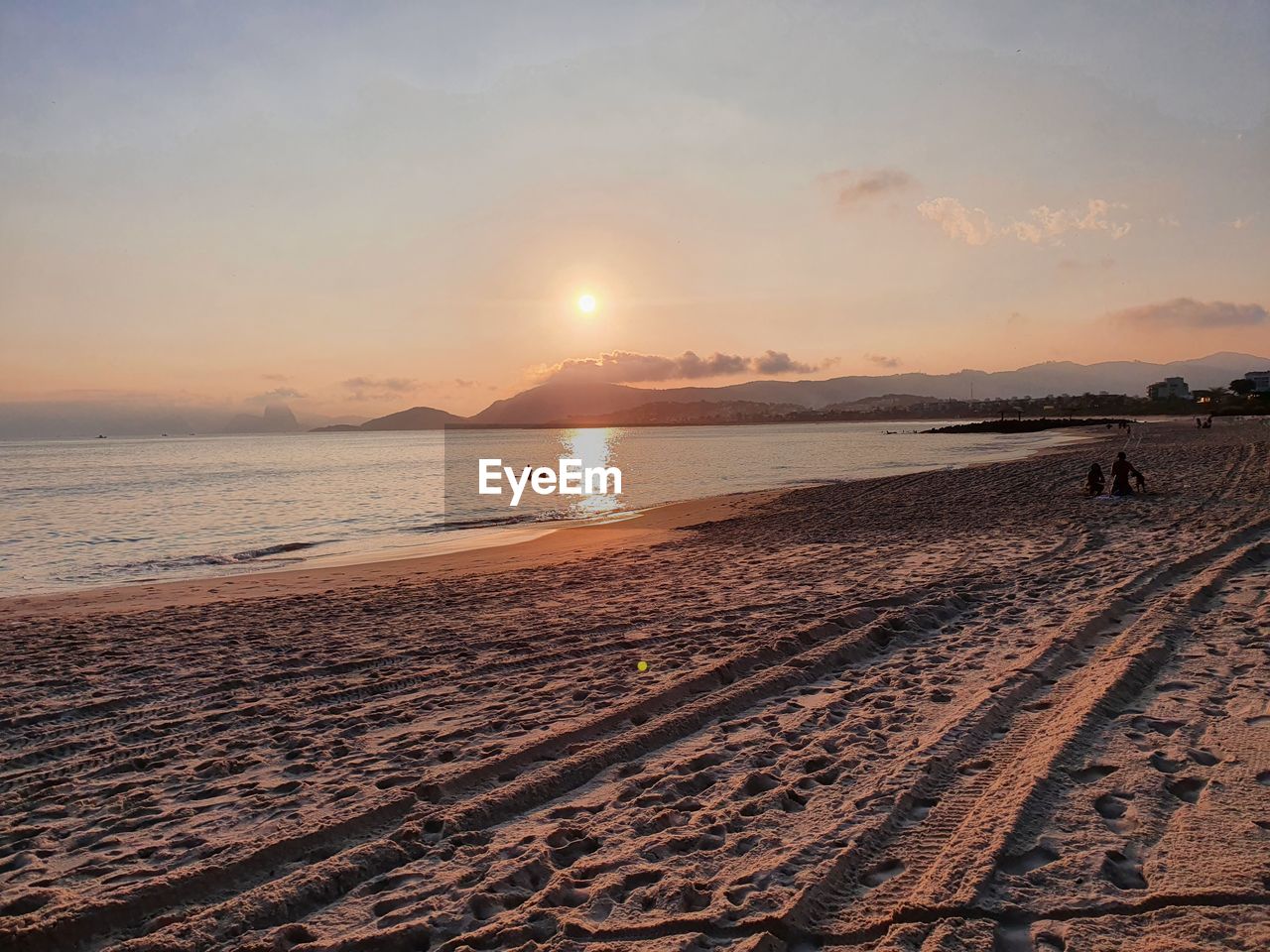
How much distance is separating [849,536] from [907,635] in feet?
27.0

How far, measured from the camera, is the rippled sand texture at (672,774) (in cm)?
369

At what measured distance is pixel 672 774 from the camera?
522 centimetres

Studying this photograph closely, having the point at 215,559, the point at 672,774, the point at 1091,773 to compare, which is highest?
the point at 1091,773

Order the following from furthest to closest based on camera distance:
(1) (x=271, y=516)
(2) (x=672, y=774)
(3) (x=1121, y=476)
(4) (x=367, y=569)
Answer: (1) (x=271, y=516) < (3) (x=1121, y=476) < (4) (x=367, y=569) < (2) (x=672, y=774)

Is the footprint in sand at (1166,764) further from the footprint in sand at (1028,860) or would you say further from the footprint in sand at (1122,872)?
the footprint in sand at (1028,860)

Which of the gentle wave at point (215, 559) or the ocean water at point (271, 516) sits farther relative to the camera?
the ocean water at point (271, 516)

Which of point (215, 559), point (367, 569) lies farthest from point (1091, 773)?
point (215, 559)

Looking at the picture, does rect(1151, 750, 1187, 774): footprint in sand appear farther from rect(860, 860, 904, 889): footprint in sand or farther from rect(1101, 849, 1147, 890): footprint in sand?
rect(860, 860, 904, 889): footprint in sand

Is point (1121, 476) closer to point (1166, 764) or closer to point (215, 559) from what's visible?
point (1166, 764)

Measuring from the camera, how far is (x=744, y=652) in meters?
7.81

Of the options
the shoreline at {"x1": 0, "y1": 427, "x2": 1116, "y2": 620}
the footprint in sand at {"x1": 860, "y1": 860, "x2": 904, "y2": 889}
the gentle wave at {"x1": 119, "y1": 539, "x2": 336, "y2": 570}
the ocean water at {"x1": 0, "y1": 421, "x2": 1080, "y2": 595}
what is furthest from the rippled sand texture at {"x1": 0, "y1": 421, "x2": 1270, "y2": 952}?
the ocean water at {"x1": 0, "y1": 421, "x2": 1080, "y2": 595}

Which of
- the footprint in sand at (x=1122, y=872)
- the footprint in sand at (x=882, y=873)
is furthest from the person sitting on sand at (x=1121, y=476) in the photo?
the footprint in sand at (x=882, y=873)

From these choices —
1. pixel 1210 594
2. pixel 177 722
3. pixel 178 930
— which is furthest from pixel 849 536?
pixel 178 930

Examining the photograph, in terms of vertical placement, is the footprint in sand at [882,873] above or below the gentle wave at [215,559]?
above
